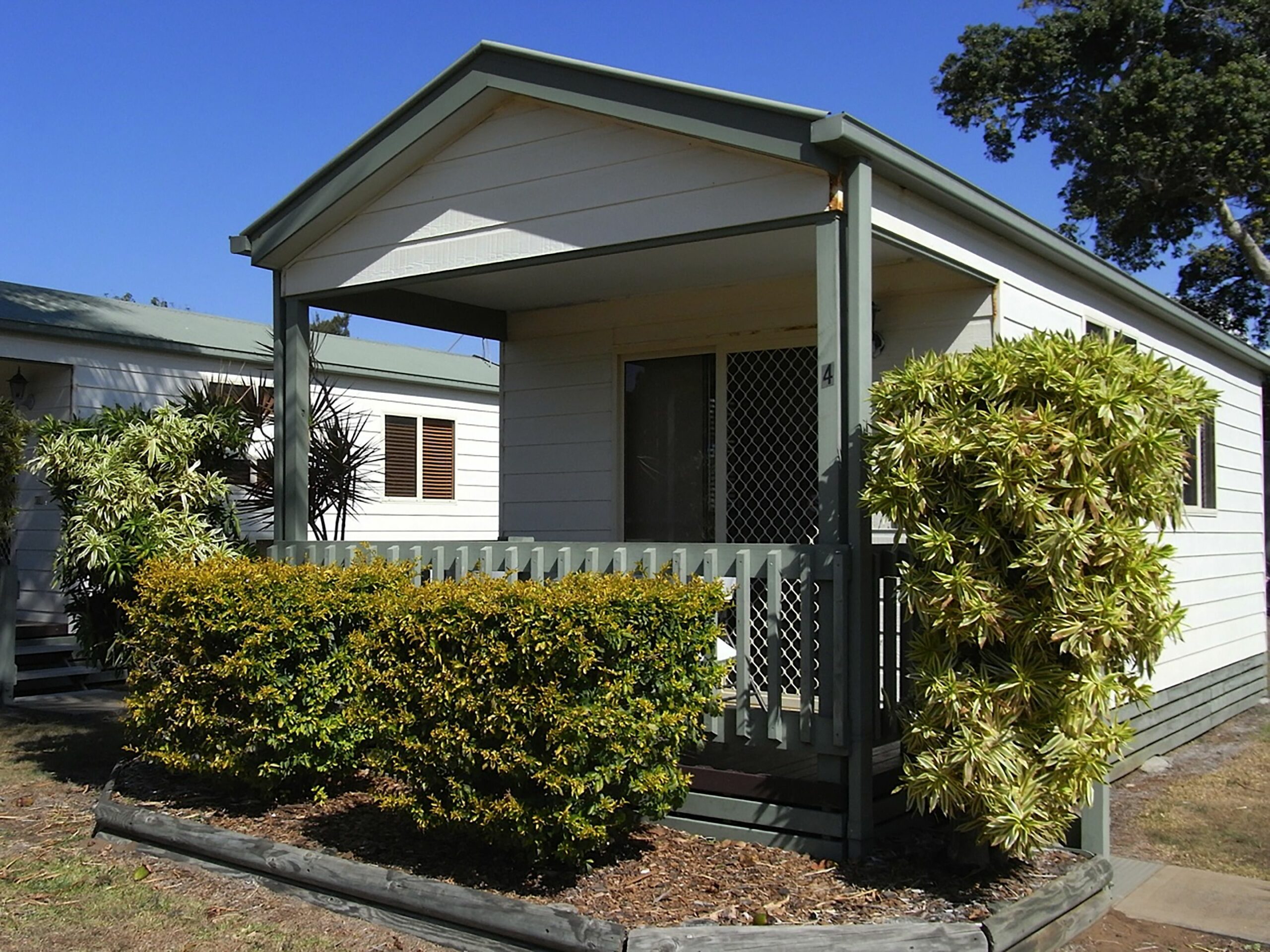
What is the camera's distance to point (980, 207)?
615 centimetres

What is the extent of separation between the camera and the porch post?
769 centimetres

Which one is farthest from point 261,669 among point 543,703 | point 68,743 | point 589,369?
point 589,369

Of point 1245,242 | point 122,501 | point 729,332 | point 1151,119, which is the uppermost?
point 1151,119

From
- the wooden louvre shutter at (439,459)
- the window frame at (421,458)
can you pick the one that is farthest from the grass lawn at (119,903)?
the wooden louvre shutter at (439,459)

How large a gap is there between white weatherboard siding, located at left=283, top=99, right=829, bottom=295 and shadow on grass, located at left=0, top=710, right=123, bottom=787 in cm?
328

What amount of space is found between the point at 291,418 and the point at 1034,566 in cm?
506

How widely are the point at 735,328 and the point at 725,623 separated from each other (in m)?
2.48

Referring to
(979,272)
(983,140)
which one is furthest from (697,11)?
(979,272)

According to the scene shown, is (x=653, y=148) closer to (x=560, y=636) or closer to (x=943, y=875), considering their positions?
(x=560, y=636)

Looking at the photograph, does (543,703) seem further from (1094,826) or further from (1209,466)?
(1209,466)

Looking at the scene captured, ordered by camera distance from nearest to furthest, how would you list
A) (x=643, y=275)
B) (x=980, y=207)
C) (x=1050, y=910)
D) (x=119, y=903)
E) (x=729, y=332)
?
(x=1050, y=910) < (x=119, y=903) < (x=980, y=207) < (x=643, y=275) < (x=729, y=332)

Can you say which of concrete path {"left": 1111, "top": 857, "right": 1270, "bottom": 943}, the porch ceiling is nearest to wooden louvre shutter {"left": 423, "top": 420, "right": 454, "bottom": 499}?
the porch ceiling

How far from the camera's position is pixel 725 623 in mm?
6621

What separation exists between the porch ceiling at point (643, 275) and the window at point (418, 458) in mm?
4650
